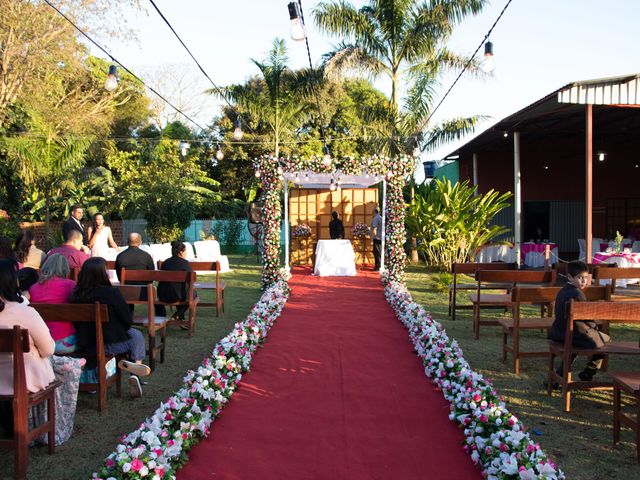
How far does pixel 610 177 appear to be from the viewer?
74.8 feet

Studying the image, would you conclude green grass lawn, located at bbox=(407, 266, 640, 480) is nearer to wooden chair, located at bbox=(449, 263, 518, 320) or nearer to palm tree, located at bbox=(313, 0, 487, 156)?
wooden chair, located at bbox=(449, 263, 518, 320)

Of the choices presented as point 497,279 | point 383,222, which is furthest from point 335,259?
point 497,279

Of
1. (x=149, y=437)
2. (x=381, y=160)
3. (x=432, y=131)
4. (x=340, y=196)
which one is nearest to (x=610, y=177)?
(x=432, y=131)

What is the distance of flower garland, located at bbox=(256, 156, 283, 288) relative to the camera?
43.5 ft

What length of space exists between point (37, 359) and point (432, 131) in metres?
18.4

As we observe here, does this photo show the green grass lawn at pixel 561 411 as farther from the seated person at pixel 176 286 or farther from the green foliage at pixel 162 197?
the green foliage at pixel 162 197

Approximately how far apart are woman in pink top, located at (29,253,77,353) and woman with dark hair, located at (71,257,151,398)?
0.29 feet

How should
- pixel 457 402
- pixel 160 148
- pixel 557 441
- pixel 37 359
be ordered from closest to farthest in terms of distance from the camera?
pixel 37 359 < pixel 557 441 < pixel 457 402 < pixel 160 148

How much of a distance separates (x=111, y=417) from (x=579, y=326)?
4293 mm

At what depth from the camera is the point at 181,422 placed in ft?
14.3

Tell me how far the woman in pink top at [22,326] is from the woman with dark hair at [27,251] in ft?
10.8

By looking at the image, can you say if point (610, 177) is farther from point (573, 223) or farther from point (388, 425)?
point (388, 425)

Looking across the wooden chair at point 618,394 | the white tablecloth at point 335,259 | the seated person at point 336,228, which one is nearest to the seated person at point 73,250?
the wooden chair at point 618,394

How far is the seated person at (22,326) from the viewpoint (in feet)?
13.2
